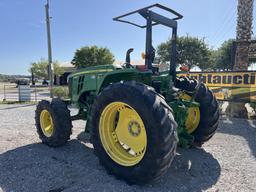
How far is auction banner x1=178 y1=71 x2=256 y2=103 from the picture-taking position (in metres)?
8.74

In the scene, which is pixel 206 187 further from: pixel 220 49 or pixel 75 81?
pixel 220 49

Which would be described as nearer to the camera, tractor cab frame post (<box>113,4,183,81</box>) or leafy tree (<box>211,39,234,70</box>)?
tractor cab frame post (<box>113,4,183,81</box>)

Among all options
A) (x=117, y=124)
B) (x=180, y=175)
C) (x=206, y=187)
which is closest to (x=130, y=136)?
(x=117, y=124)

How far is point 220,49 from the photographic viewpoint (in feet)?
125

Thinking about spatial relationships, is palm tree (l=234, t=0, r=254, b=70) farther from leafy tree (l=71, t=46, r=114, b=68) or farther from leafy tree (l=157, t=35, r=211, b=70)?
leafy tree (l=71, t=46, r=114, b=68)

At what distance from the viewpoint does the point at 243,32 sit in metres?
12.2

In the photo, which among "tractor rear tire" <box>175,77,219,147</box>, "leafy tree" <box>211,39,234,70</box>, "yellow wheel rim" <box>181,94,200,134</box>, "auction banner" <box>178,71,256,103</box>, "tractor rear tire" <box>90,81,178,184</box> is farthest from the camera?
"leafy tree" <box>211,39,234,70</box>

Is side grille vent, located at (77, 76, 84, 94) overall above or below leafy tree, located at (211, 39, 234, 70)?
below

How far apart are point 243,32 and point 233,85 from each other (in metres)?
4.56

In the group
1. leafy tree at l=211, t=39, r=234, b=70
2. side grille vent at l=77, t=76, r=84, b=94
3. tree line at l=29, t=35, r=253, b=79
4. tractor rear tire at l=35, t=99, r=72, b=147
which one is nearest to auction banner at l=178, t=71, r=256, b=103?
side grille vent at l=77, t=76, r=84, b=94

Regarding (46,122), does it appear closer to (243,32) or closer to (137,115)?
(137,115)

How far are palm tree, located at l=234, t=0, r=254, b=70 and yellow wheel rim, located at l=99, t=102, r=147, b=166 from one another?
9847 mm

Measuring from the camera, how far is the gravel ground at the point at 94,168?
353 centimetres

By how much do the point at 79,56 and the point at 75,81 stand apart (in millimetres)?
34220
